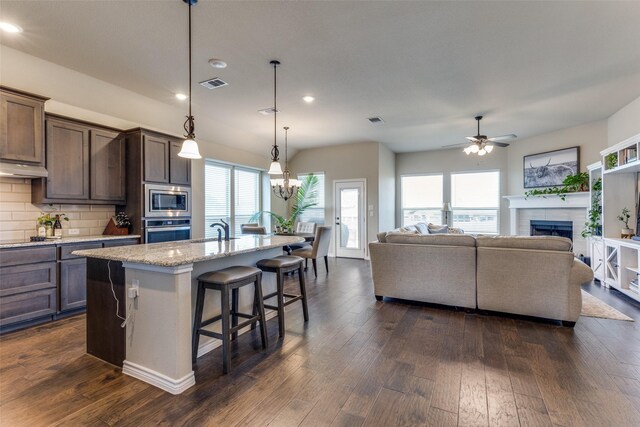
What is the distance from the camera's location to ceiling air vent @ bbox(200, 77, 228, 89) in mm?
3847

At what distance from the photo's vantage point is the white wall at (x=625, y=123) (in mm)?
4570

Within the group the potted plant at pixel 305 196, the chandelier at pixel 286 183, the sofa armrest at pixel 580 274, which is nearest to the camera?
the sofa armrest at pixel 580 274

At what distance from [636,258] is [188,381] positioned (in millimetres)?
5542

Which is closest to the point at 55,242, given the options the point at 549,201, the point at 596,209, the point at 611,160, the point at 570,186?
the point at 611,160

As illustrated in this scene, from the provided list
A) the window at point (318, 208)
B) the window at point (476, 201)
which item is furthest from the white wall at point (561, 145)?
the window at point (318, 208)

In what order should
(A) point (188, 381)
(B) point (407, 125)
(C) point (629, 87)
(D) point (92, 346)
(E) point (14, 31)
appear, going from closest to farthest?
(A) point (188, 381)
(D) point (92, 346)
(E) point (14, 31)
(C) point (629, 87)
(B) point (407, 125)

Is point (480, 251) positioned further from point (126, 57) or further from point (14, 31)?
point (14, 31)

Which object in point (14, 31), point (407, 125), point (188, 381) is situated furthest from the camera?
point (407, 125)

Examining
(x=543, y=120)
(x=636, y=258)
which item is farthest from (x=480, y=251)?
(x=543, y=120)

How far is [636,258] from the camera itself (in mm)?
4160

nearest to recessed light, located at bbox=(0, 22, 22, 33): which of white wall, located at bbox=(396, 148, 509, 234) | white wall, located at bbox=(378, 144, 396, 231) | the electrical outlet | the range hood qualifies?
the range hood

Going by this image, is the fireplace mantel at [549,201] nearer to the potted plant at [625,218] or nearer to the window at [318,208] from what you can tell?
the potted plant at [625,218]

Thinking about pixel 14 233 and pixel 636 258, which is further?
pixel 636 258

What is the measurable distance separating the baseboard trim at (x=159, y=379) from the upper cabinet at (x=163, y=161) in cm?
275
